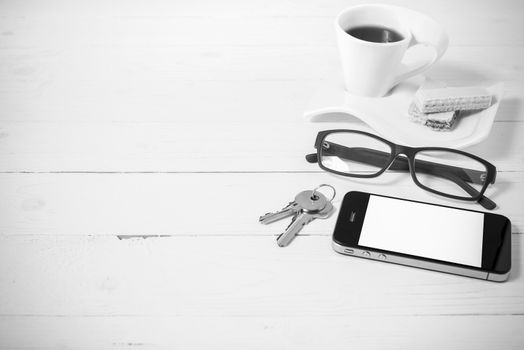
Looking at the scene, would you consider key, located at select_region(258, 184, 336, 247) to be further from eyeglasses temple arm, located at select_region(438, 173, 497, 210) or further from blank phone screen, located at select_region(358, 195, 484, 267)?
eyeglasses temple arm, located at select_region(438, 173, 497, 210)

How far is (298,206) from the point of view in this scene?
Result: 774 millimetres

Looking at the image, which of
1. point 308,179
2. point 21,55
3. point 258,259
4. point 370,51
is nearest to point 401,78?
point 370,51

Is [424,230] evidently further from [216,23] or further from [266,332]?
[216,23]

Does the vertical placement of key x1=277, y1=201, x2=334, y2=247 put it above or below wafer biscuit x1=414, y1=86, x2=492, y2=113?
below

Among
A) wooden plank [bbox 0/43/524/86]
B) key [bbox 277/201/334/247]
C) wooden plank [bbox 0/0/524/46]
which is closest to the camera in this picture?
key [bbox 277/201/334/247]

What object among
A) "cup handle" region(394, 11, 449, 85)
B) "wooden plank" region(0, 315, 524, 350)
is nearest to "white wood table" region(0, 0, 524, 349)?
"wooden plank" region(0, 315, 524, 350)

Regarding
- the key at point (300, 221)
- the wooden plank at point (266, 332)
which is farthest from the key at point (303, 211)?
the wooden plank at point (266, 332)

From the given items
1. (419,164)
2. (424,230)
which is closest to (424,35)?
(419,164)

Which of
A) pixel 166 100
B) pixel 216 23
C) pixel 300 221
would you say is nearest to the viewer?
pixel 300 221

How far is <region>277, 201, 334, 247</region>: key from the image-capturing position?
28.9 inches

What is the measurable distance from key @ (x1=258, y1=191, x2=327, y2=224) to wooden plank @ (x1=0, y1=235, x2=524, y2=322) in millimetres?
32

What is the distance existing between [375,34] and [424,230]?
355mm

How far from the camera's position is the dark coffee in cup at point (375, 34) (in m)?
0.91

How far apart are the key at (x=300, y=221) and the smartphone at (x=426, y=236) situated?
0.03 meters
